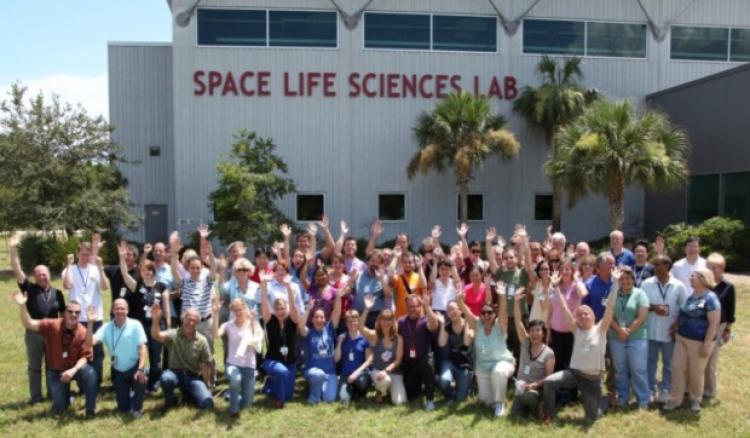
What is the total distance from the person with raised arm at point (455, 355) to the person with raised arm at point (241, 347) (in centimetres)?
207

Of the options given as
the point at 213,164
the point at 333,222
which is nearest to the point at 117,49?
the point at 213,164

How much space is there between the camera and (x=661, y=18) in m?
22.2

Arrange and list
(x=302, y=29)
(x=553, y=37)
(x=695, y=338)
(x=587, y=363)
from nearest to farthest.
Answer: (x=587, y=363) → (x=695, y=338) → (x=302, y=29) → (x=553, y=37)

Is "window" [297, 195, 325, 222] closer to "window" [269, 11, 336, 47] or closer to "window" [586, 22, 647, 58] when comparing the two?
"window" [269, 11, 336, 47]

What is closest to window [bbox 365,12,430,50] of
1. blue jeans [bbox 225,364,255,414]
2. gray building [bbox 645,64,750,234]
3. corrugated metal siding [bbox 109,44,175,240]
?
corrugated metal siding [bbox 109,44,175,240]

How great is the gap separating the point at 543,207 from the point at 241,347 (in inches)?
700

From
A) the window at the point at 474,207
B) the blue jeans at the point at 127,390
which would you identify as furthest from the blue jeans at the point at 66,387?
the window at the point at 474,207

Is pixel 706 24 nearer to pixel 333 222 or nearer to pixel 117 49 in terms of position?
pixel 333 222

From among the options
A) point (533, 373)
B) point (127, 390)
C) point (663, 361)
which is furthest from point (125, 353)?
point (663, 361)

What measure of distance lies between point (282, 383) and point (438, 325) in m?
1.86

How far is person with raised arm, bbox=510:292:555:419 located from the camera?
630 centimetres

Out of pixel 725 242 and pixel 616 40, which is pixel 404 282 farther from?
pixel 616 40

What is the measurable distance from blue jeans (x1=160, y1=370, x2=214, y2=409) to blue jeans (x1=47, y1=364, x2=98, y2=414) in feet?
2.25

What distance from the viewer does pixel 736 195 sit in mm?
17844
